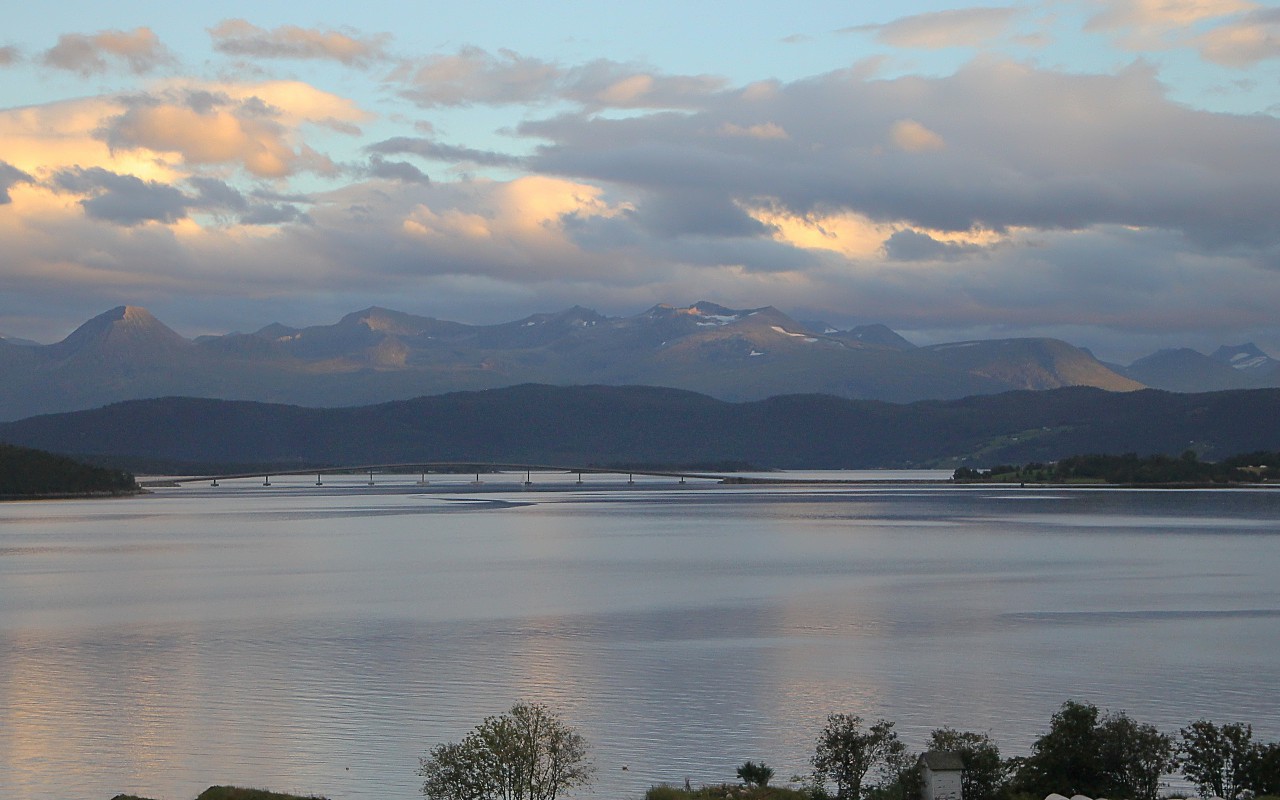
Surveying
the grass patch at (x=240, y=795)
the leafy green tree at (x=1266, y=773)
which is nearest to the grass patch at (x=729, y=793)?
the grass patch at (x=240, y=795)

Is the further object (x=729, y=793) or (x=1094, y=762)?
(x=729, y=793)

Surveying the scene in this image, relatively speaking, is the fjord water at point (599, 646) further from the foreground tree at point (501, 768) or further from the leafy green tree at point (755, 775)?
the foreground tree at point (501, 768)

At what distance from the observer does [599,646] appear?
33.9 metres

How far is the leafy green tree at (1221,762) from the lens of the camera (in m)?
18.0

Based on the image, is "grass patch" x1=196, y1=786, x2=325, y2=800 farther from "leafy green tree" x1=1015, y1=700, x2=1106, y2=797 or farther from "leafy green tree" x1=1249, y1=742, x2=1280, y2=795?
"leafy green tree" x1=1249, y1=742, x2=1280, y2=795

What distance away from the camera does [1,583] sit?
5228cm

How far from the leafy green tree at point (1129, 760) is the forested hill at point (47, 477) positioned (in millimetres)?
134309

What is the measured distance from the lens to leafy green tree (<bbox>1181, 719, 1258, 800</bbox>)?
17984mm

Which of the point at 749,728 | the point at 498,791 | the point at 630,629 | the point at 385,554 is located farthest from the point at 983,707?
the point at 385,554

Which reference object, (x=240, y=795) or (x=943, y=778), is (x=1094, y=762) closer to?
(x=943, y=778)

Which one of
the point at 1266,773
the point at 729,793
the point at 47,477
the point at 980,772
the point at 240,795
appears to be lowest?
the point at 729,793

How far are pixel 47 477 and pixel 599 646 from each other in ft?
393

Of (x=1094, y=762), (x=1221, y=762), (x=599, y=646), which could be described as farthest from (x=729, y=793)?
(x=599, y=646)

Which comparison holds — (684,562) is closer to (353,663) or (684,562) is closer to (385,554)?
(385,554)
